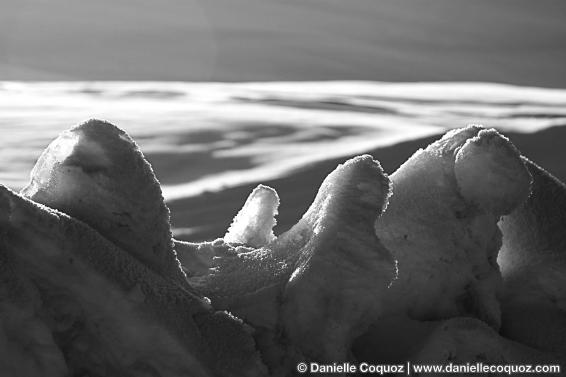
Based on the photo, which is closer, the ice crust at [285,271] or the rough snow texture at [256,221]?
the ice crust at [285,271]

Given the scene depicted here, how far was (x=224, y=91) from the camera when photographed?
634cm

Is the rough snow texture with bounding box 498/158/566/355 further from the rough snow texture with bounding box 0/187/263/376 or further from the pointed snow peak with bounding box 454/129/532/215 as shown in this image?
the rough snow texture with bounding box 0/187/263/376

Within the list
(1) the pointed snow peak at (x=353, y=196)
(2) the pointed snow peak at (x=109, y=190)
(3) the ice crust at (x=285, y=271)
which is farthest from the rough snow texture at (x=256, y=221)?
(2) the pointed snow peak at (x=109, y=190)

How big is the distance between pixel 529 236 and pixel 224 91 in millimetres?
5209

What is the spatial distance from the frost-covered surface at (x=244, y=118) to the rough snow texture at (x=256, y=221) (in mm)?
2424

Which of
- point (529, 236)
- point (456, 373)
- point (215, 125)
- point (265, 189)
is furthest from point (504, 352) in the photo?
point (215, 125)

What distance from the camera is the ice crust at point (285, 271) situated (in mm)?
788

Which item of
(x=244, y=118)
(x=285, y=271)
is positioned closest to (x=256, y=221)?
(x=285, y=271)

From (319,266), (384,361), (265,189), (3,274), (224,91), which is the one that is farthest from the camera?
(224,91)

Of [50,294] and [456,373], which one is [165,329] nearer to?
[50,294]

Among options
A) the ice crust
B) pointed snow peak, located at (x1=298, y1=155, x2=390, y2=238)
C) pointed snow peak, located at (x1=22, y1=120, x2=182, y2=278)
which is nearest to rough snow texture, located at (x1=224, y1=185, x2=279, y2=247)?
the ice crust

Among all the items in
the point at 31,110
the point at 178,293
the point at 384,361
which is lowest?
the point at 31,110

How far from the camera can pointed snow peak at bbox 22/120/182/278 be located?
0.86 m

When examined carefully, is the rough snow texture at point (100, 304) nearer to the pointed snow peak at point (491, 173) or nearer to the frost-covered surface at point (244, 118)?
the pointed snow peak at point (491, 173)
